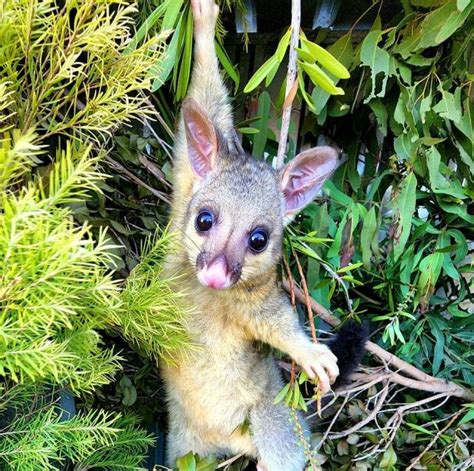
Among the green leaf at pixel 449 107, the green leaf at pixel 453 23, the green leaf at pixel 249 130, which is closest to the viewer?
the green leaf at pixel 453 23

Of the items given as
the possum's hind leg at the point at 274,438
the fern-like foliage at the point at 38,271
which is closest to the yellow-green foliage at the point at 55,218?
the fern-like foliage at the point at 38,271

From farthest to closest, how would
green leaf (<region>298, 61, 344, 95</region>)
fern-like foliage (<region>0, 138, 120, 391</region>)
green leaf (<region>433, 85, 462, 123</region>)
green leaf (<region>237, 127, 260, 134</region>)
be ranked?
green leaf (<region>237, 127, 260, 134</region>), green leaf (<region>433, 85, 462, 123</region>), green leaf (<region>298, 61, 344, 95</region>), fern-like foliage (<region>0, 138, 120, 391</region>)

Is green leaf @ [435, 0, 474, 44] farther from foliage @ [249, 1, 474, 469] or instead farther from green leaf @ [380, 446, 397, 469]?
green leaf @ [380, 446, 397, 469]

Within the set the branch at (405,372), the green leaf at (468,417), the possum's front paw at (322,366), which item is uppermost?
the possum's front paw at (322,366)

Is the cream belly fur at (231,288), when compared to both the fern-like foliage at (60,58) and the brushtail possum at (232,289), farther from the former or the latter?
the fern-like foliage at (60,58)

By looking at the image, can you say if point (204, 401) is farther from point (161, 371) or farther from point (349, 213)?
point (349, 213)

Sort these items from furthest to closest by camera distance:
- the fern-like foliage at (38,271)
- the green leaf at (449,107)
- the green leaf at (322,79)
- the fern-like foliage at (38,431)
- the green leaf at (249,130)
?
the green leaf at (249,130) < the green leaf at (449,107) < the green leaf at (322,79) < the fern-like foliage at (38,431) < the fern-like foliage at (38,271)

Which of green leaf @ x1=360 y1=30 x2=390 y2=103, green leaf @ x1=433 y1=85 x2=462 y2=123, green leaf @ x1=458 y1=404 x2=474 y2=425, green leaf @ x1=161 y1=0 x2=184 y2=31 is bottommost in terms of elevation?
green leaf @ x1=458 y1=404 x2=474 y2=425

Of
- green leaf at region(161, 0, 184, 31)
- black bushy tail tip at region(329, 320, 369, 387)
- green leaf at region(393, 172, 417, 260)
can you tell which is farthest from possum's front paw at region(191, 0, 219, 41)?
black bushy tail tip at region(329, 320, 369, 387)
